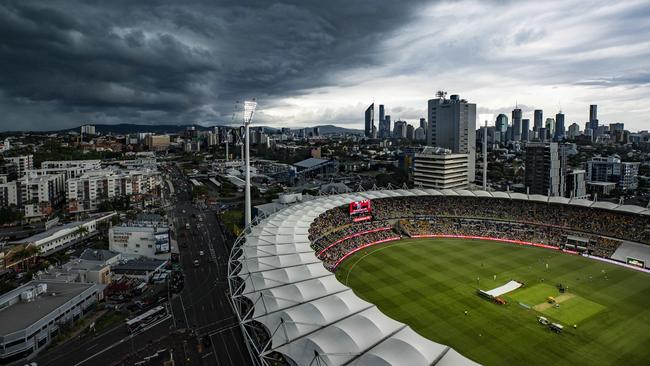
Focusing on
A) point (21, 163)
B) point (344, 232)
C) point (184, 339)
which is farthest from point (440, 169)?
point (21, 163)

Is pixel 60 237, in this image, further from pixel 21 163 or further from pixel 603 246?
pixel 603 246

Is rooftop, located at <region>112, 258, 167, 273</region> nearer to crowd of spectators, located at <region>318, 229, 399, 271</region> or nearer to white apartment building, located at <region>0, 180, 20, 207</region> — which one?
crowd of spectators, located at <region>318, 229, 399, 271</region>

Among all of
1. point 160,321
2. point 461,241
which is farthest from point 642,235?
point 160,321

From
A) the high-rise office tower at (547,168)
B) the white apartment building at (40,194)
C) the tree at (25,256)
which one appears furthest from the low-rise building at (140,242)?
the high-rise office tower at (547,168)

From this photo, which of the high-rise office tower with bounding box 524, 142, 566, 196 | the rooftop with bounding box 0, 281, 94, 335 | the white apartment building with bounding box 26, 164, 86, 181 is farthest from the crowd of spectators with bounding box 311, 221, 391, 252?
the white apartment building with bounding box 26, 164, 86, 181

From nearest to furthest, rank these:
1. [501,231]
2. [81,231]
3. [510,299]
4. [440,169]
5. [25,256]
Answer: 1. [510,299]
2. [25,256]
3. [501,231]
4. [81,231]
5. [440,169]

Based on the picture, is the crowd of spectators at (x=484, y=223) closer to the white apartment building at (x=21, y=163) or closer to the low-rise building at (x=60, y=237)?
the low-rise building at (x=60, y=237)
